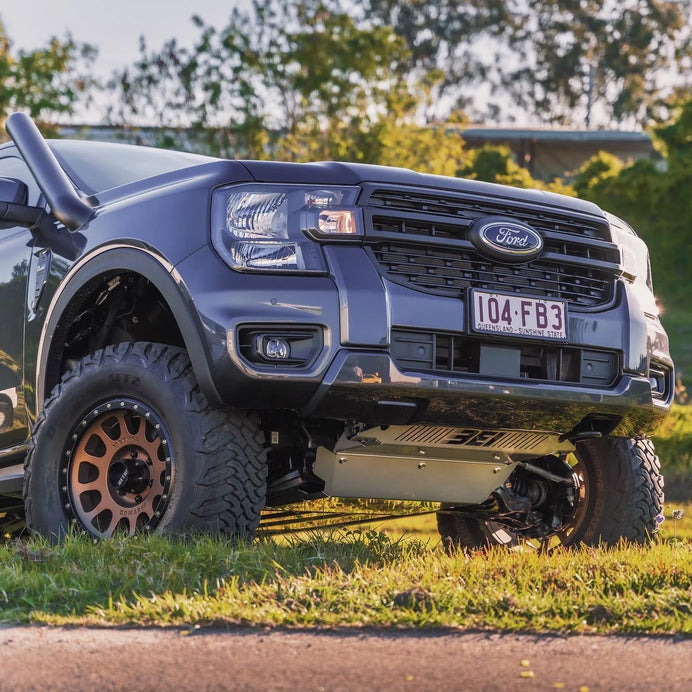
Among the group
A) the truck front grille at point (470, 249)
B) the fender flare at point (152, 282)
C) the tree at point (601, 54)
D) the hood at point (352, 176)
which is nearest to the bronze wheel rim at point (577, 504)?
the truck front grille at point (470, 249)

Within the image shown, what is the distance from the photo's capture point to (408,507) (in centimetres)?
536

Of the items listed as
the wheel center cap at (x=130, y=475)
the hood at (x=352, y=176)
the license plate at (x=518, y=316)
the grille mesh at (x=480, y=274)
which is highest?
the hood at (x=352, y=176)

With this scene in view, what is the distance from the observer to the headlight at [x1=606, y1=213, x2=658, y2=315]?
16.9 feet

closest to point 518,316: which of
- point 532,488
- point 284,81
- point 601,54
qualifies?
point 532,488

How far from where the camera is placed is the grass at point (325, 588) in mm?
3654

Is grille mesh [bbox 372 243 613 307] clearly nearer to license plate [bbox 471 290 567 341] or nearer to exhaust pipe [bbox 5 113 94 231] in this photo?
license plate [bbox 471 290 567 341]

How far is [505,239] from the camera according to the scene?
4699 mm

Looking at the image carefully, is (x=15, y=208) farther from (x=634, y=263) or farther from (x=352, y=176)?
(x=634, y=263)

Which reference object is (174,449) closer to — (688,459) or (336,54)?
(688,459)

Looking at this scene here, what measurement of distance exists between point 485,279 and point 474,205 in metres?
0.28

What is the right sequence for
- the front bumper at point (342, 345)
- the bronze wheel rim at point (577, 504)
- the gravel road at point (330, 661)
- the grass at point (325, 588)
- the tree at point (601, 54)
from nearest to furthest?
the gravel road at point (330, 661) → the grass at point (325, 588) → the front bumper at point (342, 345) → the bronze wheel rim at point (577, 504) → the tree at point (601, 54)

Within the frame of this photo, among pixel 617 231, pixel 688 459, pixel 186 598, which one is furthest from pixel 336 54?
pixel 186 598

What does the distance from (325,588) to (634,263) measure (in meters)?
2.07

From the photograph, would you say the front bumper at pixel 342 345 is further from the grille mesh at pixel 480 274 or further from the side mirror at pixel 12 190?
the side mirror at pixel 12 190
